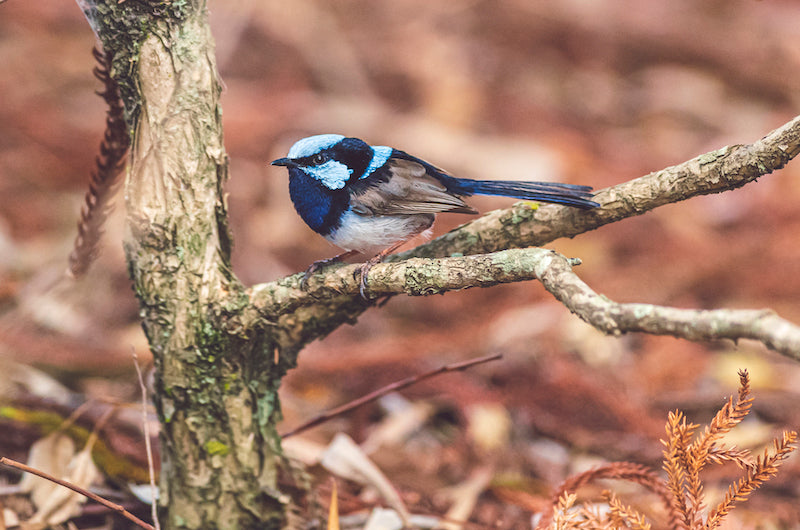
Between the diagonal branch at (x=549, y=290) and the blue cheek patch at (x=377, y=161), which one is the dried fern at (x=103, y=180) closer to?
the diagonal branch at (x=549, y=290)

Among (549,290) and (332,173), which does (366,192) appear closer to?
(332,173)

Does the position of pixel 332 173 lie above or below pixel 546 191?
above

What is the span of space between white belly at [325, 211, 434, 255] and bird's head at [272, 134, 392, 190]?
176 millimetres

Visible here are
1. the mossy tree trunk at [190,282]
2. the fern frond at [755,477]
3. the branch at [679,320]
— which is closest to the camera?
the branch at [679,320]

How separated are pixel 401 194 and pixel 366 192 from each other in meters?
0.13


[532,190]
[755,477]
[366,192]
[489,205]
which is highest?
[489,205]

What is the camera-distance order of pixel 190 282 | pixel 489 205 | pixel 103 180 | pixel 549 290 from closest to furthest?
pixel 549 290 → pixel 190 282 → pixel 103 180 → pixel 489 205

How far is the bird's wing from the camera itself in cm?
264

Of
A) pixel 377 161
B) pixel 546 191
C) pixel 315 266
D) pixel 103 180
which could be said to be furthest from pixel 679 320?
pixel 103 180

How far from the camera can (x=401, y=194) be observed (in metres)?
2.68

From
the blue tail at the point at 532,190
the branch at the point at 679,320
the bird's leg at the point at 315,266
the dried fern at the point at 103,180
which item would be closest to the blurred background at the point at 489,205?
the dried fern at the point at 103,180

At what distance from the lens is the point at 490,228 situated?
221 cm

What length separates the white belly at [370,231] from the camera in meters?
2.64

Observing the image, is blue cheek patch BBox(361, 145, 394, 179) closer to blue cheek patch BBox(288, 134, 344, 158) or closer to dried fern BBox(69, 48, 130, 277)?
blue cheek patch BBox(288, 134, 344, 158)
